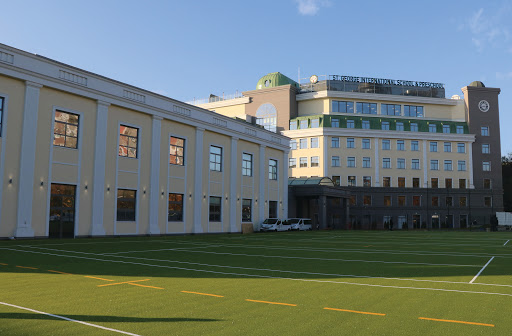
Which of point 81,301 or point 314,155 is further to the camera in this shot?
point 314,155

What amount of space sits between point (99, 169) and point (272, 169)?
79.8ft

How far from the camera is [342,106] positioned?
80.4 metres

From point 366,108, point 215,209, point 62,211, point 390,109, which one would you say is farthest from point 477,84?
point 62,211

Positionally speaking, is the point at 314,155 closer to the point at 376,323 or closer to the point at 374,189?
the point at 374,189

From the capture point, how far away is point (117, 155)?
108ft

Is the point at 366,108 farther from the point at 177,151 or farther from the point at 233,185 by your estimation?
the point at 177,151

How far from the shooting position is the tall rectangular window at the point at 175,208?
37.3 meters

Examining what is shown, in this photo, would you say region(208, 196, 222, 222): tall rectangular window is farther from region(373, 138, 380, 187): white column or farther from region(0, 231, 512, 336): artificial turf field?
region(373, 138, 380, 187): white column

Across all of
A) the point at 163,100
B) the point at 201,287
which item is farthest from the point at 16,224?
the point at 201,287

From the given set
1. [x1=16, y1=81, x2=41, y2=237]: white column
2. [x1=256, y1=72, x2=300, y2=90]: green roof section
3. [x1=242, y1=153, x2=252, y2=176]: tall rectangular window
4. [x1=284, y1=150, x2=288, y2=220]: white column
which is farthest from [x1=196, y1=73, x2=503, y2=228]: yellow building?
[x1=16, y1=81, x2=41, y2=237]: white column

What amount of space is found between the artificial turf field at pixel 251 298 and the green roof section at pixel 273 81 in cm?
7281

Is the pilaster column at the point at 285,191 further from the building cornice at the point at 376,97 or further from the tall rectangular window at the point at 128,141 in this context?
the building cornice at the point at 376,97

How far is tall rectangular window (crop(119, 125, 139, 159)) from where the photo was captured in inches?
1318

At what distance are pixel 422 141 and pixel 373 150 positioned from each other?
9.29 metres
